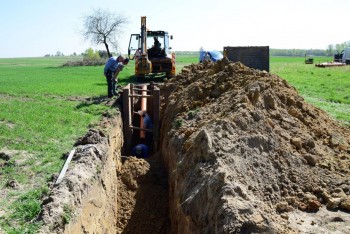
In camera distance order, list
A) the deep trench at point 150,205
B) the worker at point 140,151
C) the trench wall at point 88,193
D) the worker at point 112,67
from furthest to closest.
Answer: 1. the worker at point 112,67
2. the worker at point 140,151
3. the deep trench at point 150,205
4. the trench wall at point 88,193

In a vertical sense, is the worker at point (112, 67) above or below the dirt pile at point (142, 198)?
above

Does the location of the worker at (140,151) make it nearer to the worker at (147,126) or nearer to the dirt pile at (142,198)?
the worker at (147,126)

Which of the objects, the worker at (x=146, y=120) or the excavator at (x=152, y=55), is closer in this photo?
the worker at (x=146, y=120)

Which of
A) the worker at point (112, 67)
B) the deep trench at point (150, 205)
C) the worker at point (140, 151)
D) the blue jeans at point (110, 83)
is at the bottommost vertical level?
the deep trench at point (150, 205)

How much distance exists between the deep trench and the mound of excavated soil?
655 mm

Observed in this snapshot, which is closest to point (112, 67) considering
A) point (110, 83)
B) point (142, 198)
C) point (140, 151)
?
point (110, 83)

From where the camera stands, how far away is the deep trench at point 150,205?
7.55 meters

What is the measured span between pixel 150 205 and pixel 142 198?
29 cm

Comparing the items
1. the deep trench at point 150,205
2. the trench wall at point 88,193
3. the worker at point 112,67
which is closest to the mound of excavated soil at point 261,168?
the deep trench at point 150,205

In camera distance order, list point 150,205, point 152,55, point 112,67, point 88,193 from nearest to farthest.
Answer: point 88,193, point 150,205, point 112,67, point 152,55

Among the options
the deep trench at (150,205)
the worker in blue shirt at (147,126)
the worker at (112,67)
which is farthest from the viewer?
the worker at (112,67)

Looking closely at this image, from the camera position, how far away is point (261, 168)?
5.48 metres

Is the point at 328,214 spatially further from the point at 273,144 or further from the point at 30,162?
the point at 30,162

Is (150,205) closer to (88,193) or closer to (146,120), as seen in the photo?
(88,193)
